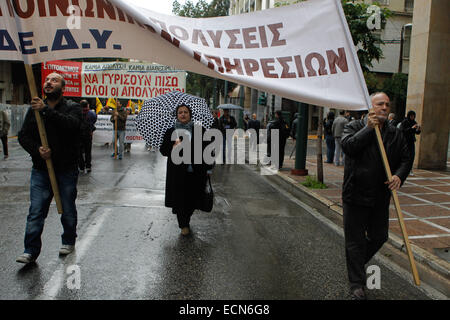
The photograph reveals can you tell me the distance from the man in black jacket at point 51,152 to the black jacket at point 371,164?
2.76 m

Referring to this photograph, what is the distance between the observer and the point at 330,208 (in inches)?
296

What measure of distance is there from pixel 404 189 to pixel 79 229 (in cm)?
709

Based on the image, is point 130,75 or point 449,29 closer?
point 449,29

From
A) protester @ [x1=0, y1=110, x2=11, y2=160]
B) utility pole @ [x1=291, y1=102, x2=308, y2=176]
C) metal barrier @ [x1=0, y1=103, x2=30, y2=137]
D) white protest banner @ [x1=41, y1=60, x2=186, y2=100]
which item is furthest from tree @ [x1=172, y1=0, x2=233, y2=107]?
utility pole @ [x1=291, y1=102, x2=308, y2=176]

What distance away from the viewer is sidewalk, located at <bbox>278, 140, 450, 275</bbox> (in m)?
5.22

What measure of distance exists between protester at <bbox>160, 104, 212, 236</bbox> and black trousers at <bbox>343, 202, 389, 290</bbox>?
2385 millimetres

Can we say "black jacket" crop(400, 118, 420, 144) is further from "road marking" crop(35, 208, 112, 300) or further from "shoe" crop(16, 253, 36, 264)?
"shoe" crop(16, 253, 36, 264)

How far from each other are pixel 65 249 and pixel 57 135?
1.30 meters

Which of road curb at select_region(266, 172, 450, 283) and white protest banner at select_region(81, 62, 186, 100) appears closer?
road curb at select_region(266, 172, 450, 283)

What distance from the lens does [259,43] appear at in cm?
380

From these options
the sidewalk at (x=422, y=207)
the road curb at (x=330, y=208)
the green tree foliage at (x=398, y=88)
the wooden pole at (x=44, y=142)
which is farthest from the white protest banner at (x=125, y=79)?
the green tree foliage at (x=398, y=88)

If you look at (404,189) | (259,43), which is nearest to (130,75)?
(404,189)

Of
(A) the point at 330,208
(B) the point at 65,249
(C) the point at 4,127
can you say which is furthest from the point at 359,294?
(C) the point at 4,127
